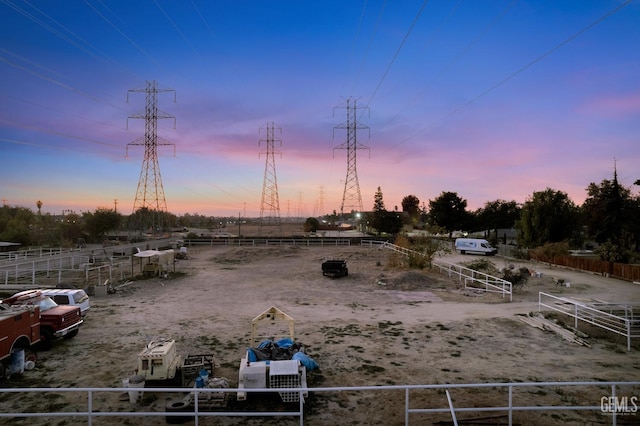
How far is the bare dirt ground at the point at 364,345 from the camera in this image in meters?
9.46

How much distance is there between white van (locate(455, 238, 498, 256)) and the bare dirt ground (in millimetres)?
21547

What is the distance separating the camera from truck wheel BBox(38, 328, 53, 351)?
536 inches

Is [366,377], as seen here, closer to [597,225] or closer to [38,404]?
[38,404]

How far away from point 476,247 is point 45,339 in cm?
4784

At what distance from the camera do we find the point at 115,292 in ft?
80.9

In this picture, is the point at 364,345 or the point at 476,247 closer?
→ the point at 364,345

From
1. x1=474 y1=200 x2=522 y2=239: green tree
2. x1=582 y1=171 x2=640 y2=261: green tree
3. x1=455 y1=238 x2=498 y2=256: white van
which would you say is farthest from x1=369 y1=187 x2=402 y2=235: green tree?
x1=582 y1=171 x2=640 y2=261: green tree

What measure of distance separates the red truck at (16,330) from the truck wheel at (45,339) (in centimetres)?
67

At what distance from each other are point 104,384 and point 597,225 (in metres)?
59.9

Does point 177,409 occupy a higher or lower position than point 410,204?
lower

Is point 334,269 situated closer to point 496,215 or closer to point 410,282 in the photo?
point 410,282

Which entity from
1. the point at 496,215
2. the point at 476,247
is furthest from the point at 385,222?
the point at 476,247

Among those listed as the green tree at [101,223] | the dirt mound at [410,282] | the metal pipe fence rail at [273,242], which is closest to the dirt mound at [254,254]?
the metal pipe fence rail at [273,242]

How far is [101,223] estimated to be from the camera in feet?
238
